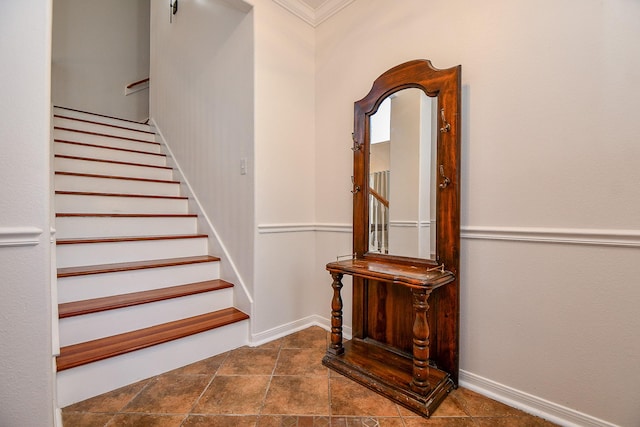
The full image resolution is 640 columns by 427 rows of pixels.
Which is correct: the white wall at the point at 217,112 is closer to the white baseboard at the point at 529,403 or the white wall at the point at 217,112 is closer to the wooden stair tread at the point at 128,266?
the wooden stair tread at the point at 128,266

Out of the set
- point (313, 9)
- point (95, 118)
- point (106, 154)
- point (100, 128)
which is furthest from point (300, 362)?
point (95, 118)

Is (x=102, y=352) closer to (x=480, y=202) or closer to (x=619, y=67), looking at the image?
(x=480, y=202)

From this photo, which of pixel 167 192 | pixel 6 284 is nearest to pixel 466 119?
pixel 6 284

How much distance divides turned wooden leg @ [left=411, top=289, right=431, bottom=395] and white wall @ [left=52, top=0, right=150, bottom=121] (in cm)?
507

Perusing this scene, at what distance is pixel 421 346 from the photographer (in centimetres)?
145

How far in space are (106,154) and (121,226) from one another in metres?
1.19

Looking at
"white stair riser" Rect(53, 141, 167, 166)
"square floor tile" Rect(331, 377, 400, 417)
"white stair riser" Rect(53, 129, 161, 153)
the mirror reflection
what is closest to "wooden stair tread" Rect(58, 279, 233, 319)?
"square floor tile" Rect(331, 377, 400, 417)

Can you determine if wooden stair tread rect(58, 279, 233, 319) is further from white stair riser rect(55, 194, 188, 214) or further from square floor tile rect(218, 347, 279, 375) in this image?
white stair riser rect(55, 194, 188, 214)

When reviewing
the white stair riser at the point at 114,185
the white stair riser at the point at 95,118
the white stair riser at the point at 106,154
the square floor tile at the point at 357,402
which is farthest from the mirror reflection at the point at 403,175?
the white stair riser at the point at 95,118

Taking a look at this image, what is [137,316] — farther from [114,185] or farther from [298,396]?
[114,185]

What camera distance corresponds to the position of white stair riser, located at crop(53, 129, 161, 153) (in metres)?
3.07

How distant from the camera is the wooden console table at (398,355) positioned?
1423 mm

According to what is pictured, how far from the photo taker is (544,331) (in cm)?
137

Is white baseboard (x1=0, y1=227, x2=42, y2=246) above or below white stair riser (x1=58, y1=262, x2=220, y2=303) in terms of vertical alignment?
above
